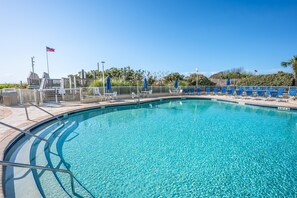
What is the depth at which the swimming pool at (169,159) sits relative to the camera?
9.35 ft

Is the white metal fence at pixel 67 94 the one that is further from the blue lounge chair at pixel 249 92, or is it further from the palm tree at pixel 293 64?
the palm tree at pixel 293 64

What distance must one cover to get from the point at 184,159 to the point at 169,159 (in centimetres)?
40

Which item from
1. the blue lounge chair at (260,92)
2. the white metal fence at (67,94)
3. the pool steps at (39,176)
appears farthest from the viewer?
the blue lounge chair at (260,92)

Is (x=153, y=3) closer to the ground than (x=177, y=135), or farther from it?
farther from it

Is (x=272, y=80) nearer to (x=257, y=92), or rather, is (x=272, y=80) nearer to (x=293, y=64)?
(x=293, y=64)

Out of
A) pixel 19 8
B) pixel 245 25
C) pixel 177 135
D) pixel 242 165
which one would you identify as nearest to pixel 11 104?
pixel 19 8

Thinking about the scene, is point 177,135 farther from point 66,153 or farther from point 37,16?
point 37,16

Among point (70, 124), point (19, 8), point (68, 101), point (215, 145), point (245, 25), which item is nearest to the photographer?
point (215, 145)

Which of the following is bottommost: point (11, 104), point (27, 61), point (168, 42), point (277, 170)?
point (277, 170)

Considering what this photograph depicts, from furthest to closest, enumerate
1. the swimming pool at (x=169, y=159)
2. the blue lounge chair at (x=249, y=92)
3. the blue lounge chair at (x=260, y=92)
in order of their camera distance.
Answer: the blue lounge chair at (x=249, y=92)
the blue lounge chair at (x=260, y=92)
the swimming pool at (x=169, y=159)

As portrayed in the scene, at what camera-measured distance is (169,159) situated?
395cm

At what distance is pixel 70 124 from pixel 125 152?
3.86m

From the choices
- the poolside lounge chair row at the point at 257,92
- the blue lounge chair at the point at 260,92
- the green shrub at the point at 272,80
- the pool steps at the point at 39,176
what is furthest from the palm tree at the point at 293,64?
the pool steps at the point at 39,176

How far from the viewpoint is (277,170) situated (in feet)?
11.4
